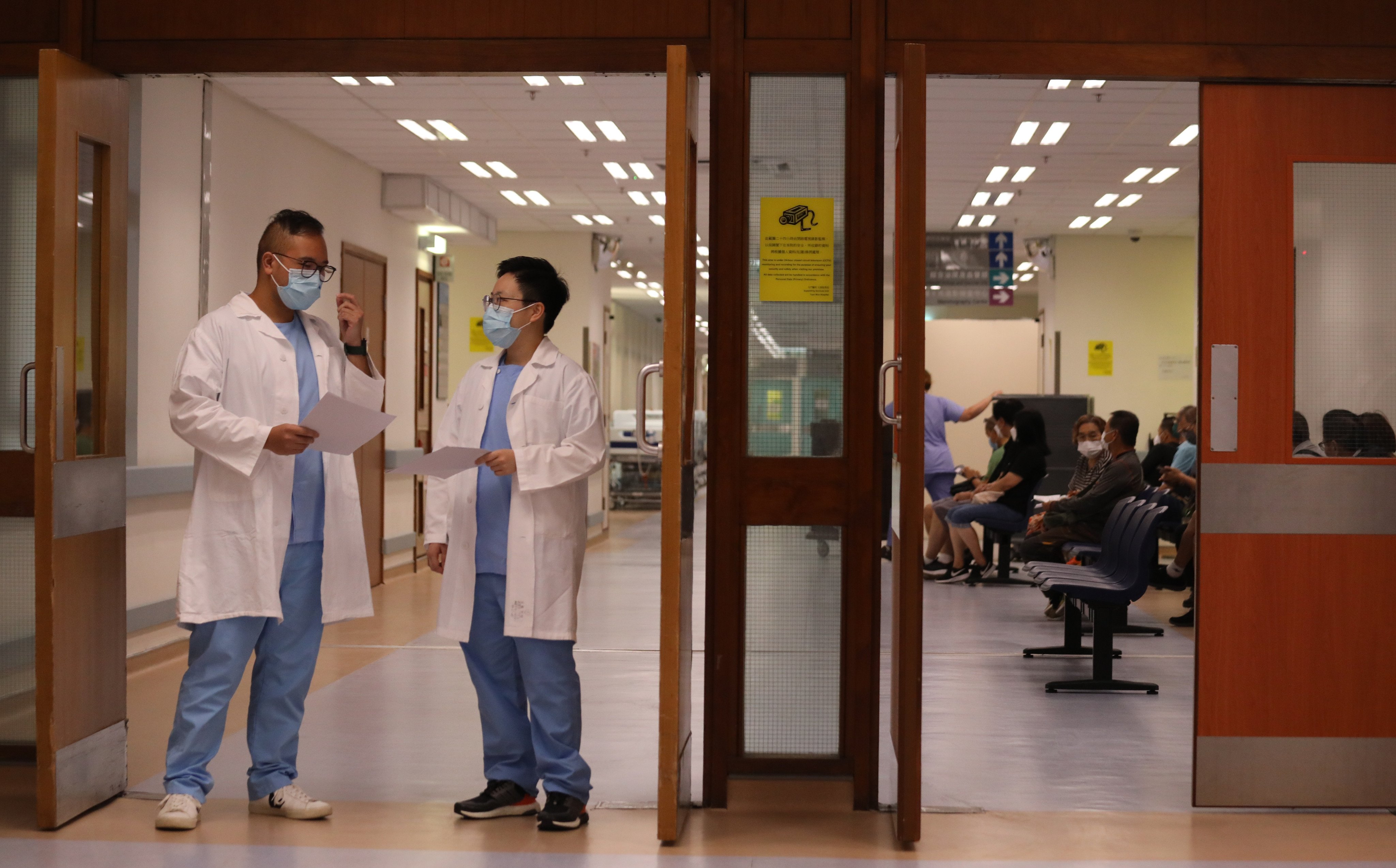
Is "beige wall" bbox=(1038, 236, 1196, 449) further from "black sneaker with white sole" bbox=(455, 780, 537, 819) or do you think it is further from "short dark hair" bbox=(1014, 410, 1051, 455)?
"black sneaker with white sole" bbox=(455, 780, 537, 819)

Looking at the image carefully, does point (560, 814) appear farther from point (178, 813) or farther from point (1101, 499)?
point (1101, 499)

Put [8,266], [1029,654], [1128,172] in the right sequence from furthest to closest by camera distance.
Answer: [1128,172] < [1029,654] < [8,266]

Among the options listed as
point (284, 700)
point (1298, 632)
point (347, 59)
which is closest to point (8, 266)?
point (347, 59)

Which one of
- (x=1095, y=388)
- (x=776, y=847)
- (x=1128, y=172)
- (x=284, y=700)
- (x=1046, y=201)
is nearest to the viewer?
(x=776, y=847)

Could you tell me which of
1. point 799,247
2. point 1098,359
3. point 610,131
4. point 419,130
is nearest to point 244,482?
point 799,247

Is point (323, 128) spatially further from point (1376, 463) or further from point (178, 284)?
point (1376, 463)

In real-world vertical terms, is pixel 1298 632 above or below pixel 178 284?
below

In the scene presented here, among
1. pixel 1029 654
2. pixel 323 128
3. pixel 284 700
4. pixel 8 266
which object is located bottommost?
pixel 1029 654

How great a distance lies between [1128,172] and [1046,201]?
56.5 inches

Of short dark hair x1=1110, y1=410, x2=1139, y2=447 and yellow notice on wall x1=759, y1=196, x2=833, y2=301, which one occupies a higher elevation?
yellow notice on wall x1=759, y1=196, x2=833, y2=301

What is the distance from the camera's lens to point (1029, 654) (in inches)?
255

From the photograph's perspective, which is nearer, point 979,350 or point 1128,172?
point 1128,172

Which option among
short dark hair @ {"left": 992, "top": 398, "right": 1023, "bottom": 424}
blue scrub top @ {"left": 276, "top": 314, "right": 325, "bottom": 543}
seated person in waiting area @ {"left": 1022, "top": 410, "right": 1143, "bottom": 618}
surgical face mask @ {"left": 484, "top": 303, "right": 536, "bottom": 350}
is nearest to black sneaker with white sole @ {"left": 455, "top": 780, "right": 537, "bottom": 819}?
blue scrub top @ {"left": 276, "top": 314, "right": 325, "bottom": 543}

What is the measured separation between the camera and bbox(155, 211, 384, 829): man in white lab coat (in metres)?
3.41
